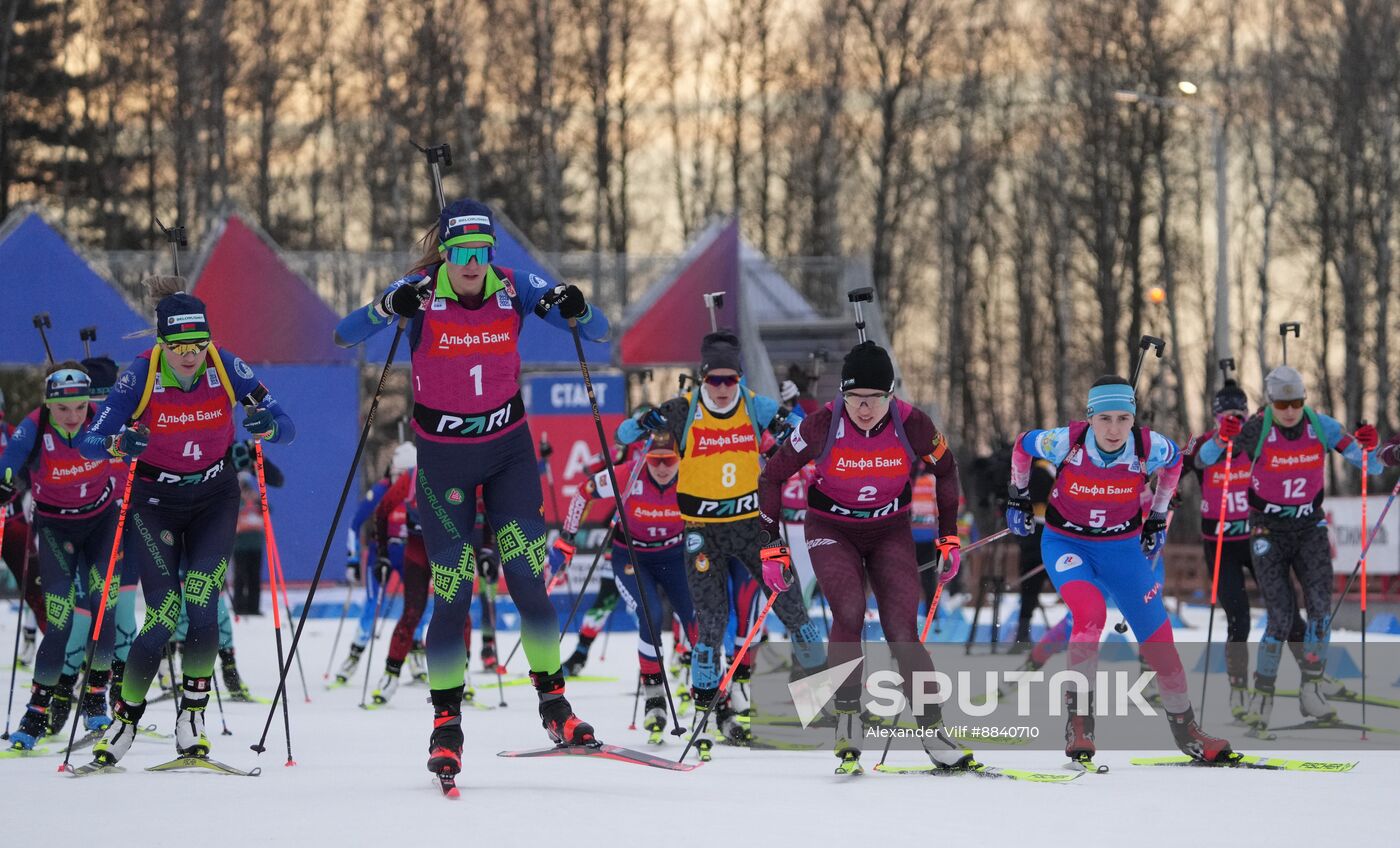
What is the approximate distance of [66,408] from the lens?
9055 millimetres

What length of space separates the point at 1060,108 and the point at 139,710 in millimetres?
30146

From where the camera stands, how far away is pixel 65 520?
29.3ft

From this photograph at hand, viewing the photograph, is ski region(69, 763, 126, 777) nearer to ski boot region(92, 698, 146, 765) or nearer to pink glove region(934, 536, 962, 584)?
ski boot region(92, 698, 146, 765)

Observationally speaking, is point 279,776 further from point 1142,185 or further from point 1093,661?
point 1142,185

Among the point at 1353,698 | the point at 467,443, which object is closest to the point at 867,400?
the point at 467,443

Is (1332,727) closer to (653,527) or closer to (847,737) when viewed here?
(847,737)

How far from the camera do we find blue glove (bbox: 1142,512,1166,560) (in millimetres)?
8344

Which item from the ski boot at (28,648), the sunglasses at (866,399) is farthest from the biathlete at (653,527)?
the ski boot at (28,648)

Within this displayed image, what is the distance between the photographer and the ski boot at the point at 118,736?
7312 millimetres

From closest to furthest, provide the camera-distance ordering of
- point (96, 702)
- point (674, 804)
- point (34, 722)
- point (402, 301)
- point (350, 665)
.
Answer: point (674, 804) → point (402, 301) → point (34, 722) → point (96, 702) → point (350, 665)

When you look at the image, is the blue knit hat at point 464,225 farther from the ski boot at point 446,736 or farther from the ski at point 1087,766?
the ski at point 1087,766

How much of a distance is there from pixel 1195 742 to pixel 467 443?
3554mm

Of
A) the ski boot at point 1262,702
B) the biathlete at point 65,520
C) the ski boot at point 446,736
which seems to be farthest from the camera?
the ski boot at point 1262,702

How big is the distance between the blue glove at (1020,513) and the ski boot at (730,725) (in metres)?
1.87
